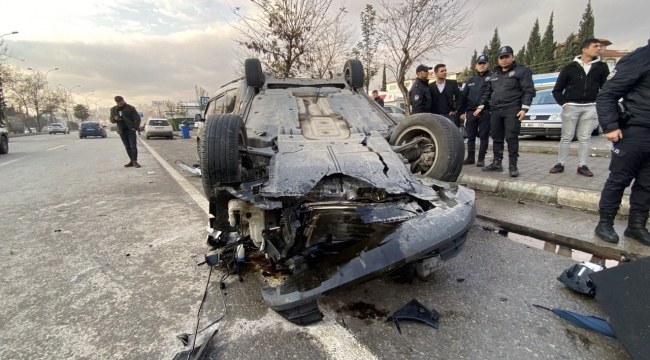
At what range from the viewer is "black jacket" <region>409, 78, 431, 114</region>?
5.58m

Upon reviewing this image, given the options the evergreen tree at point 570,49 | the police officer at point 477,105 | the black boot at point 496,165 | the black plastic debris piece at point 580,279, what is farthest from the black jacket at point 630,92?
the evergreen tree at point 570,49

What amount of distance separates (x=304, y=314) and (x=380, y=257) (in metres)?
0.57

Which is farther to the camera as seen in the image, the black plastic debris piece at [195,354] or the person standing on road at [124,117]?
the person standing on road at [124,117]

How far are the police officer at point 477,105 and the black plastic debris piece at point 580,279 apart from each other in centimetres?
384

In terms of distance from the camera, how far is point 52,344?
5.74ft

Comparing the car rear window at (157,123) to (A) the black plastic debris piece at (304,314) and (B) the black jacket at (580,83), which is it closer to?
(B) the black jacket at (580,83)

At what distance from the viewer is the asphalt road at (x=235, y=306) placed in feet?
5.57

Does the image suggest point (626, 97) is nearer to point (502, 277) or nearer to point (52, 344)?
point (502, 277)

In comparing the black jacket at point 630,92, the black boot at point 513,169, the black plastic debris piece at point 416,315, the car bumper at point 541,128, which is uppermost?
the black jacket at point 630,92

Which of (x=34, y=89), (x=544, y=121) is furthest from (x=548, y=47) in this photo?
(x=34, y=89)

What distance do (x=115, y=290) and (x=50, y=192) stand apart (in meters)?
4.37

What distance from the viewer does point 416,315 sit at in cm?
193

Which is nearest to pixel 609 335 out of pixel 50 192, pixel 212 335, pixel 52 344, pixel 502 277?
pixel 502 277

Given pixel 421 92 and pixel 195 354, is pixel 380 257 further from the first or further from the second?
pixel 421 92
